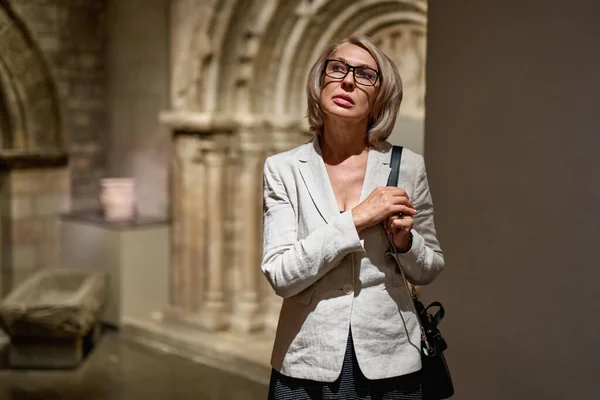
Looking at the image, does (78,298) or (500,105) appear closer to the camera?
(500,105)

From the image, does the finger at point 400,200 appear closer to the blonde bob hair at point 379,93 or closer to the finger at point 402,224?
the finger at point 402,224

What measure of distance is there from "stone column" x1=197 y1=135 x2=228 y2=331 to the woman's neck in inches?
137

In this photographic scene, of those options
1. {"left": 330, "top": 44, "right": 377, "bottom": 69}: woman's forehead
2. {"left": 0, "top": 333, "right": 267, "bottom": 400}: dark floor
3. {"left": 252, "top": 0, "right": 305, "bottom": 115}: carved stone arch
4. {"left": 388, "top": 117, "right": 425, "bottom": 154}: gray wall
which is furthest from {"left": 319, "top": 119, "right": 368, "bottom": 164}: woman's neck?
{"left": 252, "top": 0, "right": 305, "bottom": 115}: carved stone arch

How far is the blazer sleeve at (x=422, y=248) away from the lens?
173 centimetres

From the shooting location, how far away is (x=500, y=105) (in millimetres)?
2492

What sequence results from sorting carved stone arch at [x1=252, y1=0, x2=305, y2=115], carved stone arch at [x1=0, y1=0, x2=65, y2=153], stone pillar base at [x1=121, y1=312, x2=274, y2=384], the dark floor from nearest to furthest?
the dark floor, stone pillar base at [x1=121, y1=312, x2=274, y2=384], carved stone arch at [x1=252, y1=0, x2=305, y2=115], carved stone arch at [x1=0, y1=0, x2=65, y2=153]

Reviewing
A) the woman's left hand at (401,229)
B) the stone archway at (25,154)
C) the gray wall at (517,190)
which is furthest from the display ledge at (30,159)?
the woman's left hand at (401,229)

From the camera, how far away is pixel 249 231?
526 cm

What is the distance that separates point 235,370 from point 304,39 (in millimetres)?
2039

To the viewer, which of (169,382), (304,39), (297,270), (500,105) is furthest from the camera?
(304,39)

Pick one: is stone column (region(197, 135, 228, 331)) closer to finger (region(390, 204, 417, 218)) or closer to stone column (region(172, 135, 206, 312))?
stone column (region(172, 135, 206, 312))

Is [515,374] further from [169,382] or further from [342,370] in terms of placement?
[169,382]

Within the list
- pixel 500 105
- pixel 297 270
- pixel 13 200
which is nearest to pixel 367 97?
pixel 297 270

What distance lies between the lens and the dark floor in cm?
423
